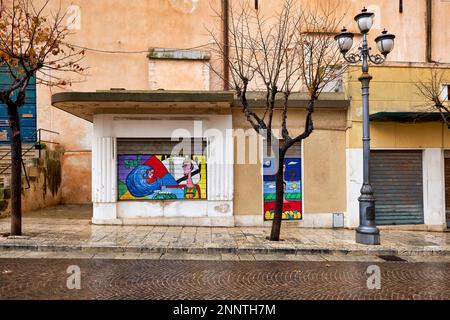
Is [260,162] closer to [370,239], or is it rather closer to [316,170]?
[316,170]

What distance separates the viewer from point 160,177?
1266 centimetres

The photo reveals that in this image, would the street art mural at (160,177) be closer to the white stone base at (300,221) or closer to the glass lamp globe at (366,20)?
the white stone base at (300,221)

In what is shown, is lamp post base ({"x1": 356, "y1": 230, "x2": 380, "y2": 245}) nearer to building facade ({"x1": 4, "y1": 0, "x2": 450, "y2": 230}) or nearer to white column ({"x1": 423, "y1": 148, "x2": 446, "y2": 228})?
building facade ({"x1": 4, "y1": 0, "x2": 450, "y2": 230})

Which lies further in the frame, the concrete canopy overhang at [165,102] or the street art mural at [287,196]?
the street art mural at [287,196]

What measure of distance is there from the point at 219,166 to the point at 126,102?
11.2ft

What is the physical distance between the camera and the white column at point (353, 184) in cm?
1286

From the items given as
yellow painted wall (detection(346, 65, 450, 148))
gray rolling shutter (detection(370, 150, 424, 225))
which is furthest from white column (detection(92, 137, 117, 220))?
gray rolling shutter (detection(370, 150, 424, 225))

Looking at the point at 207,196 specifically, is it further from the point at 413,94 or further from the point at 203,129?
the point at 413,94

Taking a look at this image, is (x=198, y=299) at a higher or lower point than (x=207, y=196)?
lower

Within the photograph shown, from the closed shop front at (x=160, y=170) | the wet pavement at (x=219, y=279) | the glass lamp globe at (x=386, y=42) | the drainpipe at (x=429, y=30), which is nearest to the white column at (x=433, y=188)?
the glass lamp globe at (x=386, y=42)

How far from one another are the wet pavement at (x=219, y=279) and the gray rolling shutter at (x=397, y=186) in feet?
13.7

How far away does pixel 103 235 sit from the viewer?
423 inches

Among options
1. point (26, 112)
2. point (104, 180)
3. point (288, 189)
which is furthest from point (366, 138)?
point (26, 112)
